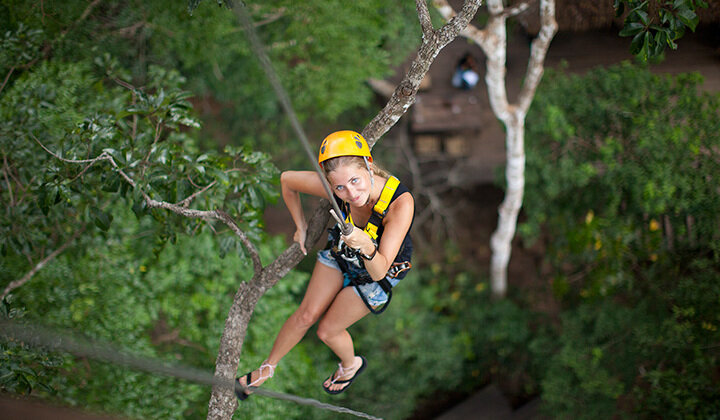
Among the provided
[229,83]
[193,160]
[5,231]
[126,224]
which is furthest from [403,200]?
[229,83]

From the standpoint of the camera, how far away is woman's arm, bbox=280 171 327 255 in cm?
239

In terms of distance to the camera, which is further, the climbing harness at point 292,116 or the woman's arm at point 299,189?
the woman's arm at point 299,189

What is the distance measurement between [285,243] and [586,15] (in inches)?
158

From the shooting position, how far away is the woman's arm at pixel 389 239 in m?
1.93

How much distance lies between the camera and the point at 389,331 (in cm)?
593

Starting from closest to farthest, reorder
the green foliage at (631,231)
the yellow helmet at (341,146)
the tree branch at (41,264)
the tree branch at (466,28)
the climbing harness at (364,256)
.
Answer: the yellow helmet at (341,146), the climbing harness at (364,256), the tree branch at (41,264), the tree branch at (466,28), the green foliage at (631,231)

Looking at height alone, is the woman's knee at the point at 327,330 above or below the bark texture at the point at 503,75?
below

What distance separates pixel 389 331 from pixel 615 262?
2760 millimetres

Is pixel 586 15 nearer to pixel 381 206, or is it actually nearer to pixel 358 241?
pixel 381 206

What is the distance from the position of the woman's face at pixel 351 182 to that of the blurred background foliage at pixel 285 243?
86cm

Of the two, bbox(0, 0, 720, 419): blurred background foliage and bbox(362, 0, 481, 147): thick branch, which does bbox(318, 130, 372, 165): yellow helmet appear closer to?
bbox(362, 0, 481, 147): thick branch

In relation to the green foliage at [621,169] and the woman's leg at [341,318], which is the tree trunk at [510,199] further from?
the woman's leg at [341,318]

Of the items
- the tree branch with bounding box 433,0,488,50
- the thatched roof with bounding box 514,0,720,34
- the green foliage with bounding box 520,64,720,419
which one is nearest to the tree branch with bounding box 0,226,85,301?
the tree branch with bounding box 433,0,488,50

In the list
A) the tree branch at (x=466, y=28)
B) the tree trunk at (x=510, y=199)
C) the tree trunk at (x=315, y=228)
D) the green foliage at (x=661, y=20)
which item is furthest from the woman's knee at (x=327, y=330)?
the tree trunk at (x=510, y=199)
